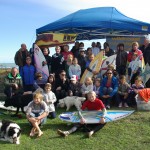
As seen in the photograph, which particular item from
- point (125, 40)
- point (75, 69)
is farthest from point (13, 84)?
point (125, 40)

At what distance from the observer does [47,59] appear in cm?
977

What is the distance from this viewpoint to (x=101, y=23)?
11031 mm

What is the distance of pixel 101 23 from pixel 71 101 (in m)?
4.00

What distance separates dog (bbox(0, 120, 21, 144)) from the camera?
19.0 feet

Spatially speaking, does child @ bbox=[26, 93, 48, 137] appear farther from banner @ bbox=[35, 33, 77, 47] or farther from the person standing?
banner @ bbox=[35, 33, 77, 47]

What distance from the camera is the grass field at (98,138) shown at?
5.61 m

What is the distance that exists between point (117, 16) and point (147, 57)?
7.64ft

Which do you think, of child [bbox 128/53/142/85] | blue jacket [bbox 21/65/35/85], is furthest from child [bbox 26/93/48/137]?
child [bbox 128/53/142/85]

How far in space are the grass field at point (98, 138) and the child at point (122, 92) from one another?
50.4 inches

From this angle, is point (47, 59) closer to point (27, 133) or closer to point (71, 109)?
point (71, 109)

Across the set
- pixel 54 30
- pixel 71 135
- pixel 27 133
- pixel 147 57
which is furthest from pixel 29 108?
pixel 54 30

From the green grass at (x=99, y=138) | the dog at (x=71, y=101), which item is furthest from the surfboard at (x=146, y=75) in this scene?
the green grass at (x=99, y=138)

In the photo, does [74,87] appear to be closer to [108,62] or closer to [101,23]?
[108,62]

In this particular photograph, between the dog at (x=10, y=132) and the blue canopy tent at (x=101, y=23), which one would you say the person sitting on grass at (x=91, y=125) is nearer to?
the dog at (x=10, y=132)
